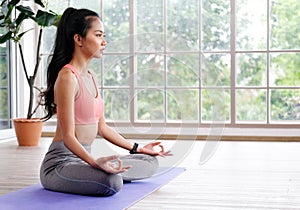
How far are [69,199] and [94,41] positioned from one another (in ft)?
2.55

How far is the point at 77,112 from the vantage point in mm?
2928

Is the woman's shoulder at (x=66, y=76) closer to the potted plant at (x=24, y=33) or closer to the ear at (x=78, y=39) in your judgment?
the ear at (x=78, y=39)

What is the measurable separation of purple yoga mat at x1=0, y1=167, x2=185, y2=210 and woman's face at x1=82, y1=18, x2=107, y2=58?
704mm

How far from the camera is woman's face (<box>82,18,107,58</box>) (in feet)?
9.54

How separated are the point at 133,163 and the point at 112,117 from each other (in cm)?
73

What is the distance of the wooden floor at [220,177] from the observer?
281 centimetres

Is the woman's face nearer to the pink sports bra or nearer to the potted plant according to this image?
the pink sports bra

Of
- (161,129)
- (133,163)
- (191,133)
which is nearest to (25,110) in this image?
(161,129)

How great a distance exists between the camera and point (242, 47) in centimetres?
604

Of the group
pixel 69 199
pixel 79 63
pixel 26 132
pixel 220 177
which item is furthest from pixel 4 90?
pixel 69 199

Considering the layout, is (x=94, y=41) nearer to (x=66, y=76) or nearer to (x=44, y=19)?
(x=66, y=76)

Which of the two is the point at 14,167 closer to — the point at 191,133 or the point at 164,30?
the point at 191,133

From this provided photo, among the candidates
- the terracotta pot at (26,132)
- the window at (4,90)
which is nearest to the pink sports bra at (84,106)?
the terracotta pot at (26,132)

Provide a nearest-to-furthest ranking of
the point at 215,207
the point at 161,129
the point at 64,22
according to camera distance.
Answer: the point at 215,207 → the point at 64,22 → the point at 161,129
